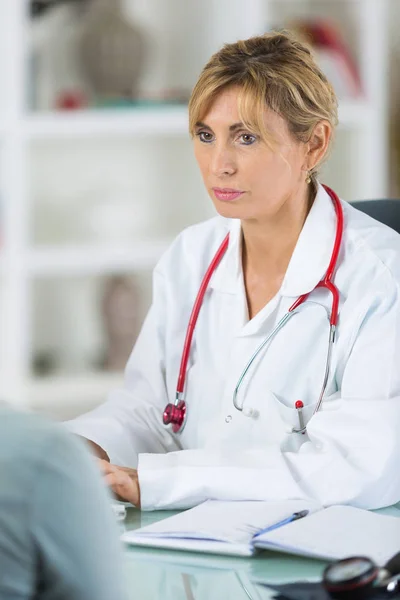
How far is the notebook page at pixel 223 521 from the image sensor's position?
1216 millimetres

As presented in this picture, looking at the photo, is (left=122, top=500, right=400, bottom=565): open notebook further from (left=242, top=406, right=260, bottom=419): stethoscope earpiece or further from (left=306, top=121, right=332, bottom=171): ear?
(left=306, top=121, right=332, bottom=171): ear

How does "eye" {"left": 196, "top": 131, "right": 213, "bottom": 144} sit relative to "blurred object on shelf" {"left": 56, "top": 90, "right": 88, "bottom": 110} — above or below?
above

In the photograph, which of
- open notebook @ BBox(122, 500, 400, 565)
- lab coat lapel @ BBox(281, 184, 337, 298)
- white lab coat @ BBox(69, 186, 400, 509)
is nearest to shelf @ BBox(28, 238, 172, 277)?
white lab coat @ BBox(69, 186, 400, 509)

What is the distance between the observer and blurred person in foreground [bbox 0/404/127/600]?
0.64 m

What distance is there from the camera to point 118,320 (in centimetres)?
386

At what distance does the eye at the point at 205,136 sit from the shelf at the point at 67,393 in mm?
2128

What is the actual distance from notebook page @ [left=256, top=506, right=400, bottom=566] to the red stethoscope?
28 centimetres

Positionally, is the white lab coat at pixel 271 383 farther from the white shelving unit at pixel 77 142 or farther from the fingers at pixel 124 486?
the white shelving unit at pixel 77 142

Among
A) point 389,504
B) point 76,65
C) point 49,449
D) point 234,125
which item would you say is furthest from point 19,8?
point 49,449

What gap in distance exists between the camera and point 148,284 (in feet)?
13.1

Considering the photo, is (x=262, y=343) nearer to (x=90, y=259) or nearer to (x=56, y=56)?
(x=90, y=259)

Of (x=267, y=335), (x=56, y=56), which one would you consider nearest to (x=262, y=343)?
(x=267, y=335)

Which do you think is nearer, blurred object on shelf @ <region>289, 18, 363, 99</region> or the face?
the face

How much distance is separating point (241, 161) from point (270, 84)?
0.13 meters
